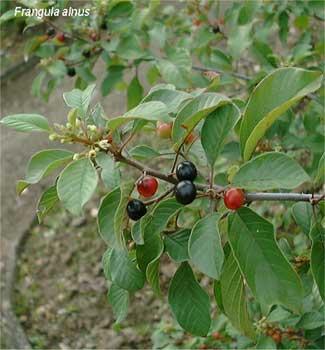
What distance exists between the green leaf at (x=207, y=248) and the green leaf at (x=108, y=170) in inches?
6.7

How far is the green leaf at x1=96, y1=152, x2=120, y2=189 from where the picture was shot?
112cm

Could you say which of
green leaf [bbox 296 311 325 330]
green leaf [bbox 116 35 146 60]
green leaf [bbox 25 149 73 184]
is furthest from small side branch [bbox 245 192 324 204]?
green leaf [bbox 116 35 146 60]

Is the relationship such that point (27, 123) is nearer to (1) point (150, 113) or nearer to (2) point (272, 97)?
(1) point (150, 113)

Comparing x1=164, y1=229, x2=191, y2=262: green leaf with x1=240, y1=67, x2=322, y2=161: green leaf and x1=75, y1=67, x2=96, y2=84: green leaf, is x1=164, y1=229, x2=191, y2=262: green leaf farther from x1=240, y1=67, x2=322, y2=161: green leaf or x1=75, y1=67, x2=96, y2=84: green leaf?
x1=75, y1=67, x2=96, y2=84: green leaf

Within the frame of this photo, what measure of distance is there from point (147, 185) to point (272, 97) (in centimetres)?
A: 26

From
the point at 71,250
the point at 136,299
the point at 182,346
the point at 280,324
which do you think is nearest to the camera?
the point at 280,324

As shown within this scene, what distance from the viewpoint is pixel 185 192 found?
1112mm

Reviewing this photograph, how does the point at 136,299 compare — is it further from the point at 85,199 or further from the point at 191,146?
the point at 85,199

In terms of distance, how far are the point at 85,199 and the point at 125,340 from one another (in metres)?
2.48

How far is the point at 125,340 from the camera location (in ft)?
11.1

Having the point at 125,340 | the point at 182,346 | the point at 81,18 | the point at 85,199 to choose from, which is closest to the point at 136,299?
the point at 125,340

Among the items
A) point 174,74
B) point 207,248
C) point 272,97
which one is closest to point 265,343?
point 207,248

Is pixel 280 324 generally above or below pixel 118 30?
below

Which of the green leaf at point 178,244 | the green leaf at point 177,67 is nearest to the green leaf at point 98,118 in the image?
the green leaf at point 178,244
